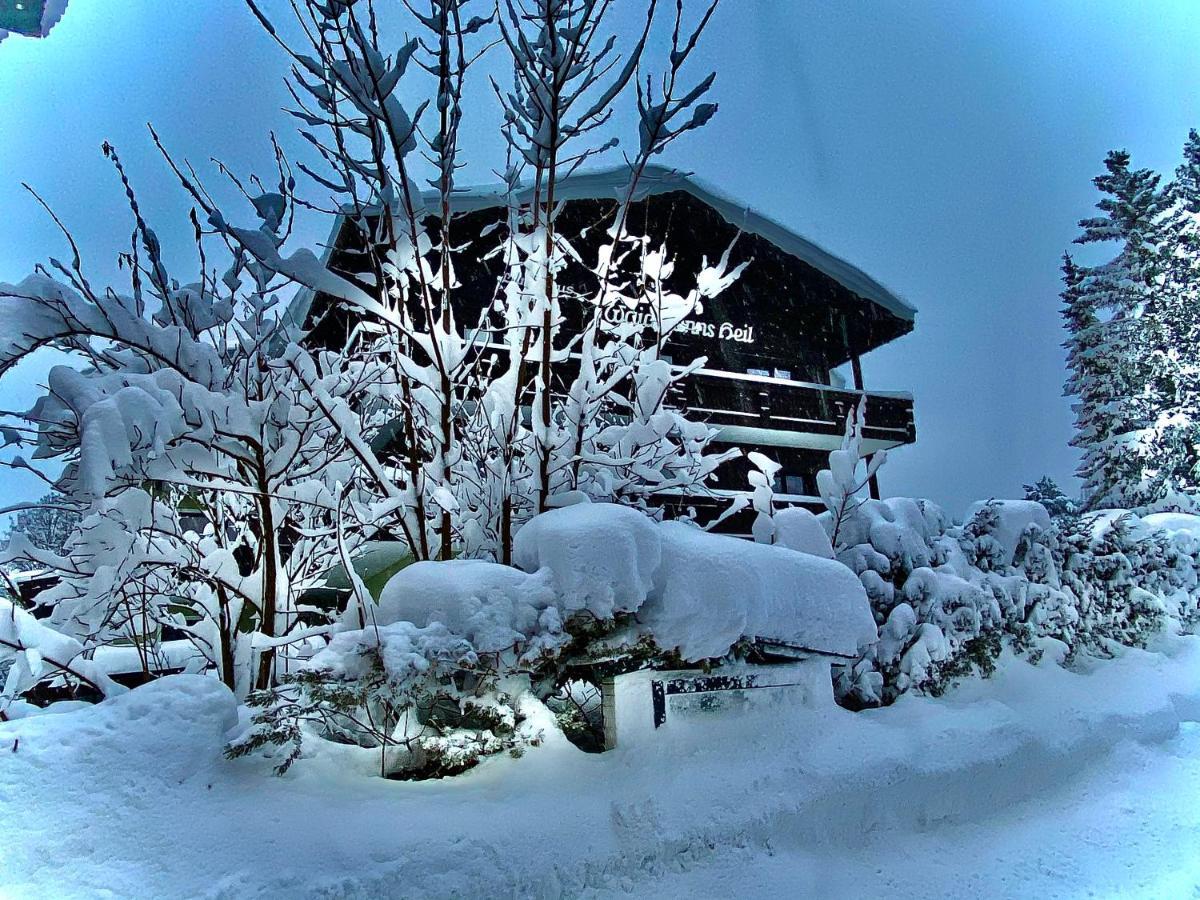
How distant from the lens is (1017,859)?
353 centimetres

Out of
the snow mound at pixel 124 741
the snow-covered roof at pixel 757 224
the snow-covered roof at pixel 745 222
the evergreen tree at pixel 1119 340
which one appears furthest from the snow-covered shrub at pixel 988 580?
the evergreen tree at pixel 1119 340

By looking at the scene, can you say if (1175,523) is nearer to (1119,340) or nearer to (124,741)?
(124,741)

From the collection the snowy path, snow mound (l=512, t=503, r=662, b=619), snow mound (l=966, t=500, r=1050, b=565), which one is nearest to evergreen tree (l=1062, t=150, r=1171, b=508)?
snow mound (l=966, t=500, r=1050, b=565)

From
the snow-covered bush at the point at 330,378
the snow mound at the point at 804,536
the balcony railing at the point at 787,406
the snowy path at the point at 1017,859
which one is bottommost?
the snowy path at the point at 1017,859

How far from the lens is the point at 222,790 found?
8.71 ft

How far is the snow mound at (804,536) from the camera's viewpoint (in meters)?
4.97

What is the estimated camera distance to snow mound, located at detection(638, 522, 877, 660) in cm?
326

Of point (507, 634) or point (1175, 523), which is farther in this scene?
point (1175, 523)

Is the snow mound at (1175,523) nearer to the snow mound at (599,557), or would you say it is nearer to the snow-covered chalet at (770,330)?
the snow-covered chalet at (770,330)

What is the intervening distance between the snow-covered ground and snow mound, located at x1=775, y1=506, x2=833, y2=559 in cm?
115

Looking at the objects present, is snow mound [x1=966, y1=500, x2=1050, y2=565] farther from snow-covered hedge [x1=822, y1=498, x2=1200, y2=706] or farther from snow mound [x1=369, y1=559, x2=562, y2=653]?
snow mound [x1=369, y1=559, x2=562, y2=653]

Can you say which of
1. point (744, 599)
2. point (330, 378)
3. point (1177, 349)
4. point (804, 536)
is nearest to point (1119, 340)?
point (1177, 349)

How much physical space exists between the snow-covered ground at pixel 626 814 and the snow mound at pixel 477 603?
692 millimetres

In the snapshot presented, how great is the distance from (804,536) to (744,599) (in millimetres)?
1755
